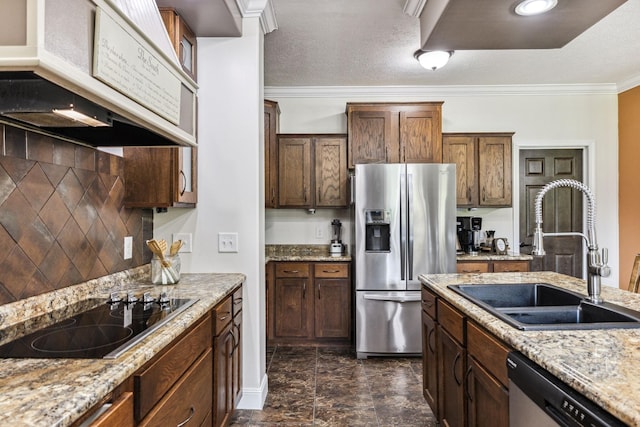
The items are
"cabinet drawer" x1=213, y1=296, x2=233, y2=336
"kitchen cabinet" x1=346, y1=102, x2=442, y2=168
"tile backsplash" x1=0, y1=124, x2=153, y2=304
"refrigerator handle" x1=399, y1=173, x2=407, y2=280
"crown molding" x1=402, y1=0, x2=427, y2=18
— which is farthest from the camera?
"kitchen cabinet" x1=346, y1=102, x2=442, y2=168

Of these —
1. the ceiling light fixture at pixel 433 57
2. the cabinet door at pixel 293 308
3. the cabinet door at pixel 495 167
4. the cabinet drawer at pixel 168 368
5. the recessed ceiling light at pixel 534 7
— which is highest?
the ceiling light fixture at pixel 433 57

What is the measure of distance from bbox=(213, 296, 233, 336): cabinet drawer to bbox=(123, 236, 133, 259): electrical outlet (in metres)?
0.67

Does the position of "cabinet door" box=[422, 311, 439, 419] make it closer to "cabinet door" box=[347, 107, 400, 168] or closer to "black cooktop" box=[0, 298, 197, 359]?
"black cooktop" box=[0, 298, 197, 359]

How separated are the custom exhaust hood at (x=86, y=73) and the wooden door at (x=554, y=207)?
394 centimetres

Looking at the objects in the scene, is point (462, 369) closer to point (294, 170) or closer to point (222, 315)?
point (222, 315)

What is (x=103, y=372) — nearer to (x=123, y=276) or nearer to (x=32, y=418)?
(x=32, y=418)

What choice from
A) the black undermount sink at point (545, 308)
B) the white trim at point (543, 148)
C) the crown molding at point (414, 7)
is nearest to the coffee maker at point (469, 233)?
the white trim at point (543, 148)

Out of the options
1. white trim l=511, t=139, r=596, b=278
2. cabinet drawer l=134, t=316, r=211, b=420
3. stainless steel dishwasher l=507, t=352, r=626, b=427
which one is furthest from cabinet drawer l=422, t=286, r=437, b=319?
white trim l=511, t=139, r=596, b=278

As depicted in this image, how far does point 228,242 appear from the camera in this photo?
2494mm

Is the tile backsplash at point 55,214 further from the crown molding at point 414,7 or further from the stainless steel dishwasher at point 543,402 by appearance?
the crown molding at point 414,7

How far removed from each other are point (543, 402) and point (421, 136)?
10.3 feet

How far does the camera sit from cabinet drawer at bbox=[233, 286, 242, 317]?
2246 millimetres

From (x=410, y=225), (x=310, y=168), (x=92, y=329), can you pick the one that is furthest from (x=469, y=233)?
(x=92, y=329)

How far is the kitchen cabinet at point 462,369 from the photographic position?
135 centimetres
